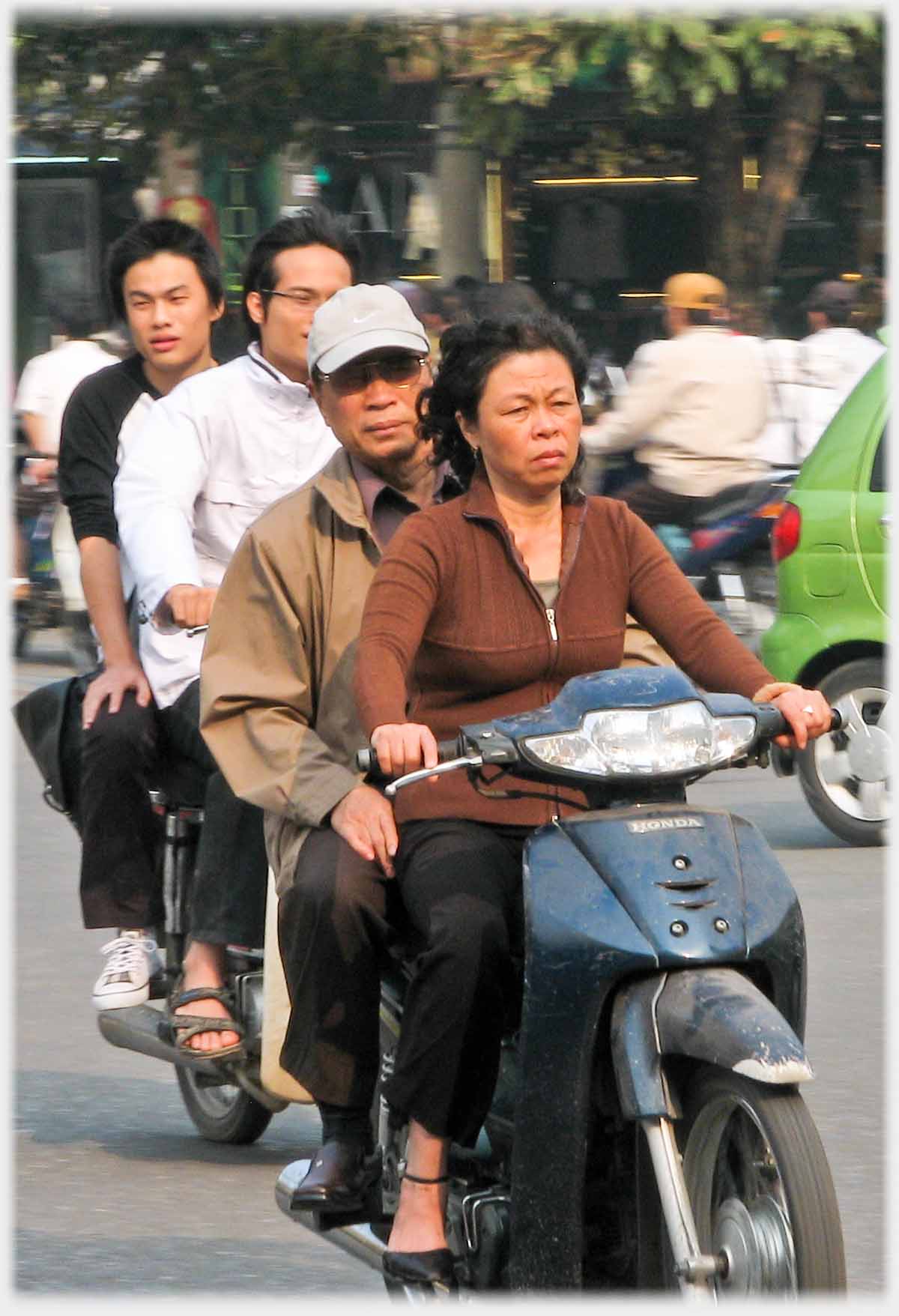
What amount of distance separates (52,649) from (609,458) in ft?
13.2

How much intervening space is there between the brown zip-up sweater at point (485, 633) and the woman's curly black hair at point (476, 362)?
0.16 metres

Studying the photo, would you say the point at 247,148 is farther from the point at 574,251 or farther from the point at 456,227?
the point at 574,251

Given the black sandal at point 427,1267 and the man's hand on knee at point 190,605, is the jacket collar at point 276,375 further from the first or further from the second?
the black sandal at point 427,1267

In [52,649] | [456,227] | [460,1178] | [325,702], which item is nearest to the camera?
[460,1178]

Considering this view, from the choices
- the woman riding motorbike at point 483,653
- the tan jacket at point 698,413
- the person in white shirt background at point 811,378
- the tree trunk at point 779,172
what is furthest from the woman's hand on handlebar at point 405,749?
the tree trunk at point 779,172

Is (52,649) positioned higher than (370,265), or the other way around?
(370,265)

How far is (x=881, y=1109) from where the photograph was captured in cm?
575

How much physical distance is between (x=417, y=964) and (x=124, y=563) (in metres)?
2.32

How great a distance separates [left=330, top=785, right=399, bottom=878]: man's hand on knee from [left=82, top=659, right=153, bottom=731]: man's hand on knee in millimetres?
1843

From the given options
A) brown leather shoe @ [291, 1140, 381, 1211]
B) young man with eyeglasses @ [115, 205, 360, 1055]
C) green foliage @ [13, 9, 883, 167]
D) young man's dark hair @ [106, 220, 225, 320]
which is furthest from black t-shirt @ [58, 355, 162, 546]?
green foliage @ [13, 9, 883, 167]

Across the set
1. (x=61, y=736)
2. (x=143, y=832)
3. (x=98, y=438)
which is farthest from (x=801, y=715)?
(x=98, y=438)

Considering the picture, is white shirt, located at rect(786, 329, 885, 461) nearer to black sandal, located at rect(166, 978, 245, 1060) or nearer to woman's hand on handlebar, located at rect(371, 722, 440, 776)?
black sandal, located at rect(166, 978, 245, 1060)

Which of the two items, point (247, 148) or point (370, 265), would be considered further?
point (370, 265)

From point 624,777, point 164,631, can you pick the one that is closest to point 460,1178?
point 624,777
